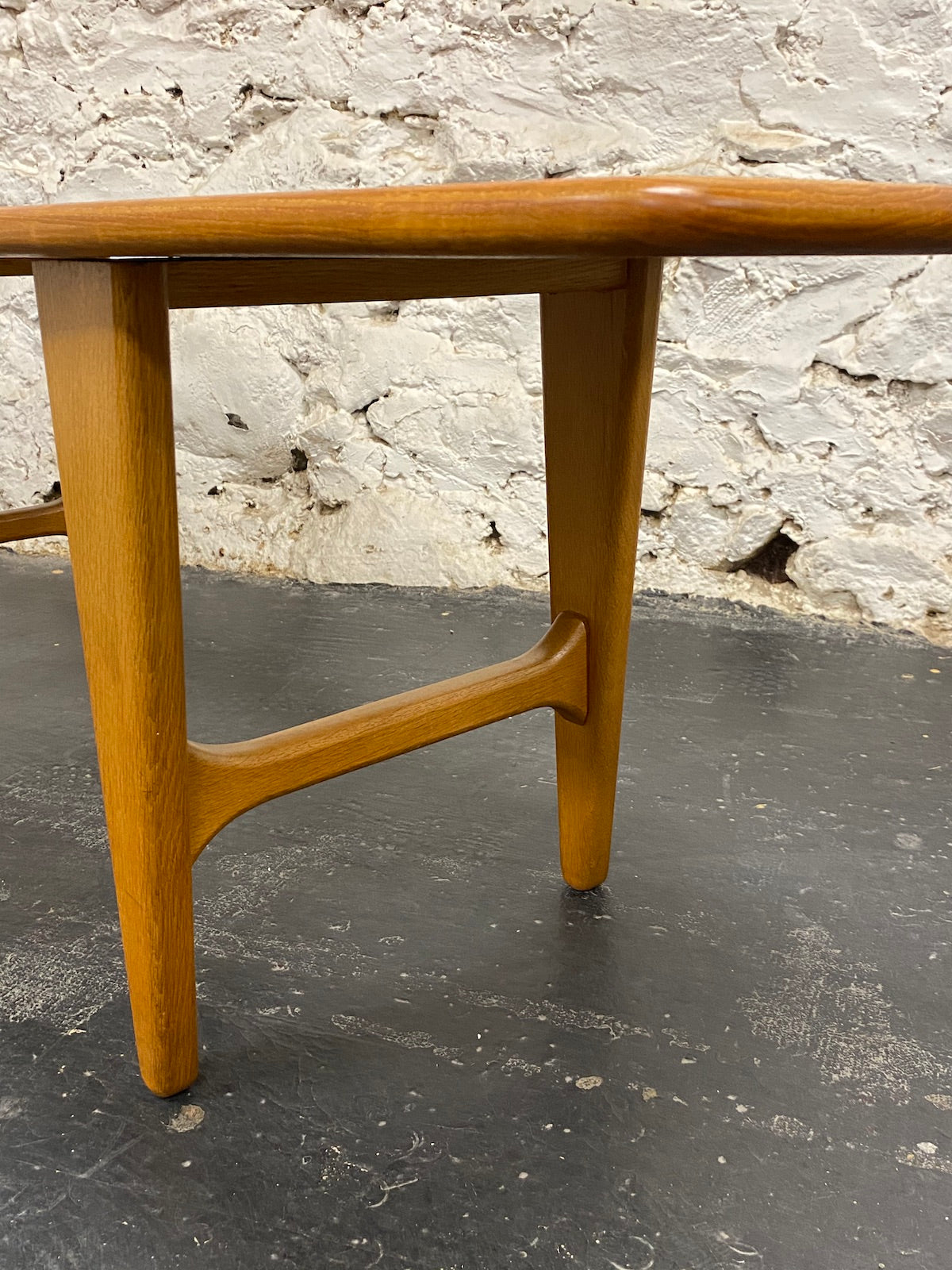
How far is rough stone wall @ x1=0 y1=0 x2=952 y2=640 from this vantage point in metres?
1.95

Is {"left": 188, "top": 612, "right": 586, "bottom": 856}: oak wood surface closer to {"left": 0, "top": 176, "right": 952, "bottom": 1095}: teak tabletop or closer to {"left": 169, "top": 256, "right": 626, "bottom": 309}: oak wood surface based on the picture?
{"left": 0, "top": 176, "right": 952, "bottom": 1095}: teak tabletop

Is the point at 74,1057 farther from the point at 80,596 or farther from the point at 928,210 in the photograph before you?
the point at 928,210

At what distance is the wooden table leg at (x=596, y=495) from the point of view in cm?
94

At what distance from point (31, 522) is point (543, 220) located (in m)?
1.12

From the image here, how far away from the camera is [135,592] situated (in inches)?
28.1

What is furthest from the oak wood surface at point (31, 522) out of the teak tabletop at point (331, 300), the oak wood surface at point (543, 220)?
the oak wood surface at point (543, 220)

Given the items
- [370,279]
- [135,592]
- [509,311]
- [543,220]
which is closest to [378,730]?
[135,592]

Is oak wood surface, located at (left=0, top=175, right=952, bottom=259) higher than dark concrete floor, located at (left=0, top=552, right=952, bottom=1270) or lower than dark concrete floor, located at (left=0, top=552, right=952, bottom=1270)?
higher

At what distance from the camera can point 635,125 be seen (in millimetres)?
2049

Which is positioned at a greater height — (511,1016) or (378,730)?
(378,730)

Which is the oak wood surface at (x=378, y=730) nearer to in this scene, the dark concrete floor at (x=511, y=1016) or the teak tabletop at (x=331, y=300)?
the teak tabletop at (x=331, y=300)

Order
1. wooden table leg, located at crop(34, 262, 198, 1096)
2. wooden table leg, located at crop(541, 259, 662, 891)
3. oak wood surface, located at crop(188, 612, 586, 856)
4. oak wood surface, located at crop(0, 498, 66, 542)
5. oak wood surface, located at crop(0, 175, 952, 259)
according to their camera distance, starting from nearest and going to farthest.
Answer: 1. oak wood surface, located at crop(0, 175, 952, 259)
2. wooden table leg, located at crop(34, 262, 198, 1096)
3. oak wood surface, located at crop(188, 612, 586, 856)
4. wooden table leg, located at crop(541, 259, 662, 891)
5. oak wood surface, located at crop(0, 498, 66, 542)

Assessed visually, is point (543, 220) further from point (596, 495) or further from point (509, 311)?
point (509, 311)

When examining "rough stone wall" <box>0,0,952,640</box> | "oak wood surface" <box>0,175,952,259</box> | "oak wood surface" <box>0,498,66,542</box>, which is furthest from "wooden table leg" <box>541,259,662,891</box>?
"rough stone wall" <box>0,0,952,640</box>
